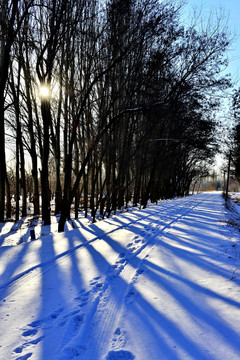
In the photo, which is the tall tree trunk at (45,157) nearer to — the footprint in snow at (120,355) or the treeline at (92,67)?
the treeline at (92,67)

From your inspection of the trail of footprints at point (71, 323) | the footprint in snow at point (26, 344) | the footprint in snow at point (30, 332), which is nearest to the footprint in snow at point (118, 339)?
the trail of footprints at point (71, 323)

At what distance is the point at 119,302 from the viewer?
3.42 m

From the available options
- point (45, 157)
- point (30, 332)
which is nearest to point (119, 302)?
point (30, 332)

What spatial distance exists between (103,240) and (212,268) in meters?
3.37

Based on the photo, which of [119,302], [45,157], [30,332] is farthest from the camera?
[45,157]

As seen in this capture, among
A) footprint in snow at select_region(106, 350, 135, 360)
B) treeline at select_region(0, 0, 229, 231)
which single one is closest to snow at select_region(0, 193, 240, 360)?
footprint in snow at select_region(106, 350, 135, 360)

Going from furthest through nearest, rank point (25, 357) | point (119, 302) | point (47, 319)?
point (119, 302) → point (47, 319) → point (25, 357)

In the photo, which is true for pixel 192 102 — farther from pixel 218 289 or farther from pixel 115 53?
pixel 218 289

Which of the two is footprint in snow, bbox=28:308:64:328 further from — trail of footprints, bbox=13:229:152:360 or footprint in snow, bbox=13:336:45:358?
footprint in snow, bbox=13:336:45:358

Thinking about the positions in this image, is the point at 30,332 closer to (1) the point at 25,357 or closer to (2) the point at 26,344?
(2) the point at 26,344

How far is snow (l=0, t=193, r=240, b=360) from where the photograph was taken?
97.4 inches

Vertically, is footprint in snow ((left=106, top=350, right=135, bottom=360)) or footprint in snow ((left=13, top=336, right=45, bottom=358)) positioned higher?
footprint in snow ((left=13, top=336, right=45, bottom=358))

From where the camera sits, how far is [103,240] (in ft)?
23.1

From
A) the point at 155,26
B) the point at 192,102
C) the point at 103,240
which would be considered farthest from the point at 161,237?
the point at 192,102
